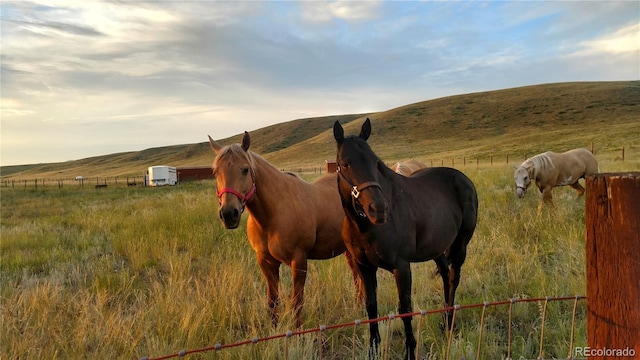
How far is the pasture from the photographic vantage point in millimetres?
3303

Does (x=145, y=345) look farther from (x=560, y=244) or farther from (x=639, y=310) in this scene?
(x=560, y=244)

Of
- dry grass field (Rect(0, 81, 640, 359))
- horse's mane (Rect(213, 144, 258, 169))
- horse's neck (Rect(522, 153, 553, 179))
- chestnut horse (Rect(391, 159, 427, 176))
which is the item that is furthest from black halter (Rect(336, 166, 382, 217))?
horse's neck (Rect(522, 153, 553, 179))

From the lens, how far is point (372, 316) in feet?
10.8

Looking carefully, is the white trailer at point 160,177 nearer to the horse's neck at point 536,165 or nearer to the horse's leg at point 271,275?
the horse's neck at point 536,165

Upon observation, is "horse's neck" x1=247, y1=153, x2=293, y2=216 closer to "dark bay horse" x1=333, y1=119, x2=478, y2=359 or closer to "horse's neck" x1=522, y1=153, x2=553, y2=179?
"dark bay horse" x1=333, y1=119, x2=478, y2=359

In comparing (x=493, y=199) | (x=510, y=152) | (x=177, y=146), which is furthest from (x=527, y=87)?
(x=177, y=146)

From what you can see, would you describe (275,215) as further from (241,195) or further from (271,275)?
(271,275)

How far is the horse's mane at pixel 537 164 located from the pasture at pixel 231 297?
200 cm

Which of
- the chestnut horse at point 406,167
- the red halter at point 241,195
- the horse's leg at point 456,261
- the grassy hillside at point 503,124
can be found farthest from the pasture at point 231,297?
the grassy hillside at point 503,124

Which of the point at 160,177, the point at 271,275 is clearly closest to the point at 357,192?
the point at 271,275

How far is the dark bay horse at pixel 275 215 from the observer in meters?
3.54

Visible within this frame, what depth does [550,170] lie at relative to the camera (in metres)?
9.98

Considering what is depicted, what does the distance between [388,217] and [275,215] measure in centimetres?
132

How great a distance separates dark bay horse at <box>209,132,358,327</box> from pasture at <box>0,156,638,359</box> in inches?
16.2
